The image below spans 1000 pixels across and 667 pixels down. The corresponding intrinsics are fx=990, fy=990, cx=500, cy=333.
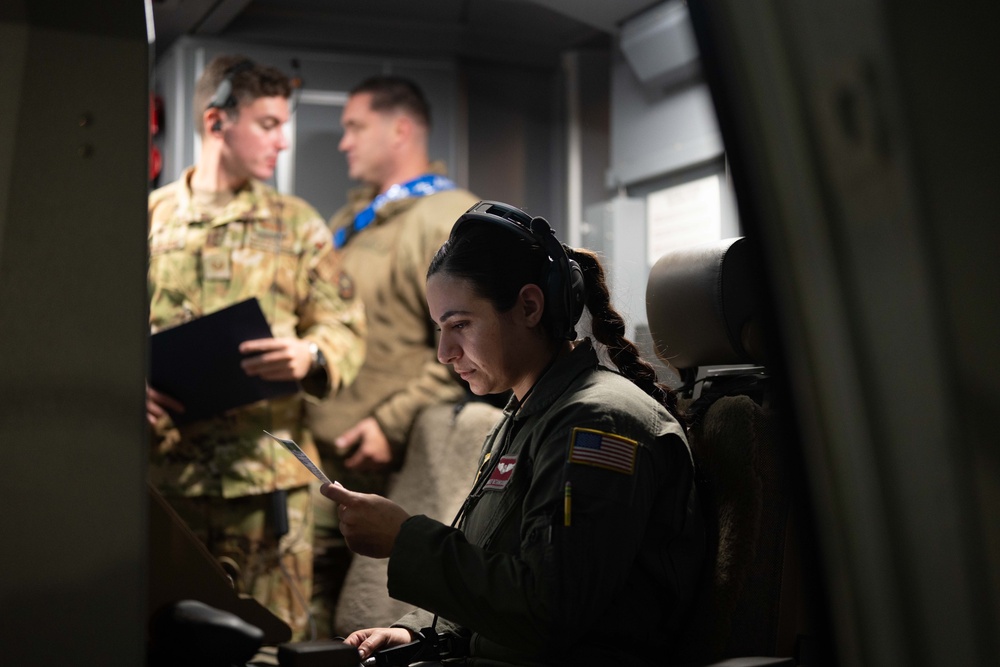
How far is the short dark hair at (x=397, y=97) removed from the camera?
366 cm

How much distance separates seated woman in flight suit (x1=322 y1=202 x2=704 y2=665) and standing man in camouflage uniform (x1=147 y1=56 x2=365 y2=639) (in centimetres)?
110

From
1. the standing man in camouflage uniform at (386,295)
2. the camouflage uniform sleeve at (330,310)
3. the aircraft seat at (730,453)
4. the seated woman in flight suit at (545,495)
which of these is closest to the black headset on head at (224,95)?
the camouflage uniform sleeve at (330,310)

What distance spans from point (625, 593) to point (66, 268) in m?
0.74

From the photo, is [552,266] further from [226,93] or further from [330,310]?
[226,93]

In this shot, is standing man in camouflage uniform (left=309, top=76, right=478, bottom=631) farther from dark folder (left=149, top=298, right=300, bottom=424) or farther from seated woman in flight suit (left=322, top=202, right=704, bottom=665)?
seated woman in flight suit (left=322, top=202, right=704, bottom=665)

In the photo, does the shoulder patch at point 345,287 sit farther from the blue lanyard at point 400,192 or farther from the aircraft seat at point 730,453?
the aircraft seat at point 730,453

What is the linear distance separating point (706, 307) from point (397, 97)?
2563 mm

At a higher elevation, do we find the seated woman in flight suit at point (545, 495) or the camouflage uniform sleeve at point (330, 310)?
the camouflage uniform sleeve at point (330, 310)

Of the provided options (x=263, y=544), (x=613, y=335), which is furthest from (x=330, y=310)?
(x=613, y=335)

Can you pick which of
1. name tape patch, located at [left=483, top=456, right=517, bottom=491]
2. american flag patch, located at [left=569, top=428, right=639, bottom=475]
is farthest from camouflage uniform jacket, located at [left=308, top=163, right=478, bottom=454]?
american flag patch, located at [left=569, top=428, right=639, bottom=475]

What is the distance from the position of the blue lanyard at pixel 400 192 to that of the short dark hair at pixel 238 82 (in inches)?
30.1

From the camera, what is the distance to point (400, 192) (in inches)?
141

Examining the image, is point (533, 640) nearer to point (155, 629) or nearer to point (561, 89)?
point (155, 629)

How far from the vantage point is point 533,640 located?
111 cm
